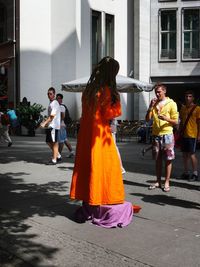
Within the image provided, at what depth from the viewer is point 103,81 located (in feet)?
19.1

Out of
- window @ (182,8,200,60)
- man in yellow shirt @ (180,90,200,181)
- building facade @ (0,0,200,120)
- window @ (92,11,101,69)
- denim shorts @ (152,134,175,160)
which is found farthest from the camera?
window @ (182,8,200,60)

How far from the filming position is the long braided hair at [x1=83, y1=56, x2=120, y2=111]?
5.77m

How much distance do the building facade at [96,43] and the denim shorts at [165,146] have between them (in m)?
17.2

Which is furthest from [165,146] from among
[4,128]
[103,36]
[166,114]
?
[103,36]

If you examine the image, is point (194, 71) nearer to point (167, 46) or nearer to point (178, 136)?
point (167, 46)

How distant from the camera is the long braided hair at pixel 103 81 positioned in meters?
5.77

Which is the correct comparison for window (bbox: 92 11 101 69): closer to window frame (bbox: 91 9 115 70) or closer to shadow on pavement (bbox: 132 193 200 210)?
window frame (bbox: 91 9 115 70)

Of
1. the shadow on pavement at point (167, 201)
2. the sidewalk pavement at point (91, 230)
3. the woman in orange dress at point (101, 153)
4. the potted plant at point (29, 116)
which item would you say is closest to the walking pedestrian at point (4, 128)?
the potted plant at point (29, 116)

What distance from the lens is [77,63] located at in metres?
24.9

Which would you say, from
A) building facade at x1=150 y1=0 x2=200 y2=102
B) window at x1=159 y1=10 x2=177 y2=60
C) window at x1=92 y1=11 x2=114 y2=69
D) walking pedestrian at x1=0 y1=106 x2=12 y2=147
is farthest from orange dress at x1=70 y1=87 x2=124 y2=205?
window at x1=159 y1=10 x2=177 y2=60

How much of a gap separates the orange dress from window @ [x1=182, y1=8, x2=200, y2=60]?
79.0ft

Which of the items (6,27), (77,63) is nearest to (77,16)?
(77,63)

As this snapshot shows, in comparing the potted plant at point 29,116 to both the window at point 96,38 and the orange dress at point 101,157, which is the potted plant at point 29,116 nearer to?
the window at point 96,38

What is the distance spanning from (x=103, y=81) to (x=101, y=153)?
899mm
